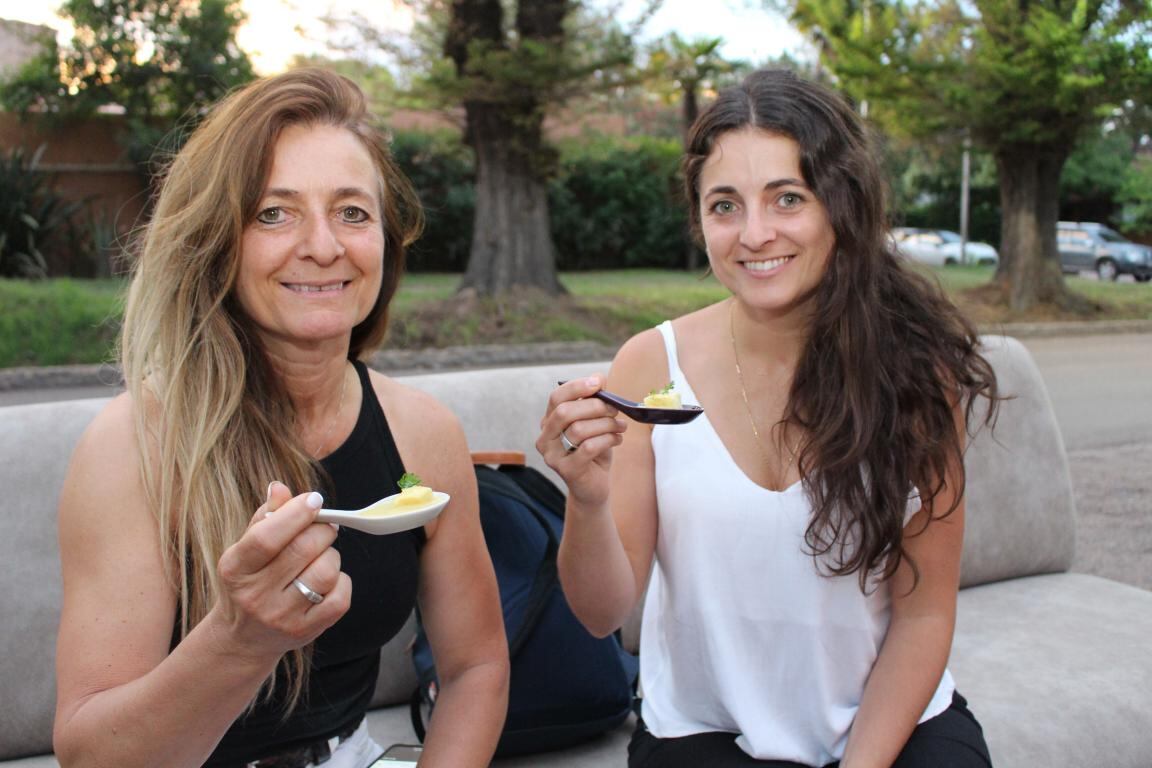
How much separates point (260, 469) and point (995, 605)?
245 centimetres

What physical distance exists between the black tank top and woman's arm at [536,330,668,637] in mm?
321

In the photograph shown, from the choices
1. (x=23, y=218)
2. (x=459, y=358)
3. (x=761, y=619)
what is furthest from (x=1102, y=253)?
(x=761, y=619)

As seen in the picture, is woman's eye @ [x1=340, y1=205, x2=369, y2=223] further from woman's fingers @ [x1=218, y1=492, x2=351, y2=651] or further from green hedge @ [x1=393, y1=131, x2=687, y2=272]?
green hedge @ [x1=393, y1=131, x2=687, y2=272]

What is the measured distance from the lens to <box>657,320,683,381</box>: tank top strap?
234cm

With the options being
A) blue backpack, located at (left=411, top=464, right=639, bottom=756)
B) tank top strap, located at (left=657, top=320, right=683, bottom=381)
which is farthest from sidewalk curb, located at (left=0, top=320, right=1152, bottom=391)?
tank top strap, located at (left=657, top=320, right=683, bottom=381)

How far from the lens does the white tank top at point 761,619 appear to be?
2.13 metres

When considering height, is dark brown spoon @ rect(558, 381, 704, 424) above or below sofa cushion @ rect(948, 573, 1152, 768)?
above

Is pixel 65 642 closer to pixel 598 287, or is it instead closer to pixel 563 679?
pixel 563 679

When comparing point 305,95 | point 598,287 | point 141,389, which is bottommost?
point 598,287

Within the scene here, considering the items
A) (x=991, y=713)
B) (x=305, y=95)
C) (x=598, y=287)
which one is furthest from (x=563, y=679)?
(x=598, y=287)

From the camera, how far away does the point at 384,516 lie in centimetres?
144

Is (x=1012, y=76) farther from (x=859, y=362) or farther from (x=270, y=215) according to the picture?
(x=270, y=215)

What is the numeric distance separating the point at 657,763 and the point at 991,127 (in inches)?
596

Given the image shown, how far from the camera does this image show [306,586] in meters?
1.38
